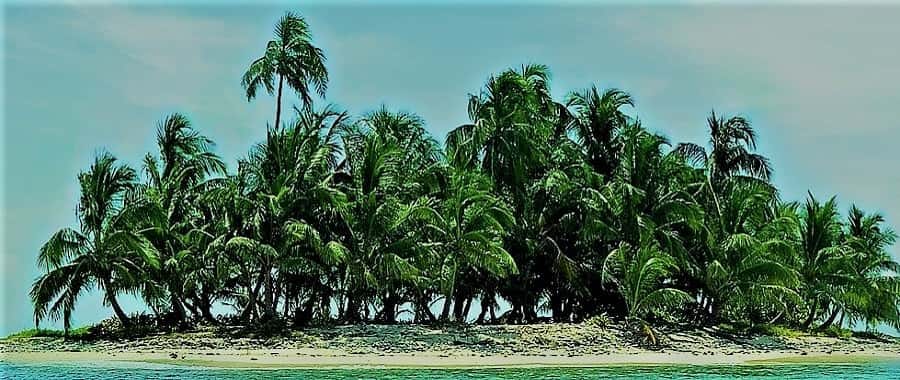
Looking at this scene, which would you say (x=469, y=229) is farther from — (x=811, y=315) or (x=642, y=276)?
(x=811, y=315)

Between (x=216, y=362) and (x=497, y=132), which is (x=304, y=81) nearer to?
(x=497, y=132)

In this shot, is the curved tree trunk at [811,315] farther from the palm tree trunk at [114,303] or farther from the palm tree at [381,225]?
the palm tree trunk at [114,303]

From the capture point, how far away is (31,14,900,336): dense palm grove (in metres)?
24.3

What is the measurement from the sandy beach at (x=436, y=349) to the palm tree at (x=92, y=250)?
1270 millimetres

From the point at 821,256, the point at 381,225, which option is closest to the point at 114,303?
the point at 381,225

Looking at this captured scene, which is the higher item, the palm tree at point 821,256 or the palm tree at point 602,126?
the palm tree at point 602,126

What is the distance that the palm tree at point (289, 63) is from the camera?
28.2m

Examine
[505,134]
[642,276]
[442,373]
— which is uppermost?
[505,134]

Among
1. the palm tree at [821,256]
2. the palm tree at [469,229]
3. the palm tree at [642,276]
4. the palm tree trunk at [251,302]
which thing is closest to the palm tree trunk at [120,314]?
the palm tree trunk at [251,302]

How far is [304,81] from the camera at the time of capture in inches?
1129

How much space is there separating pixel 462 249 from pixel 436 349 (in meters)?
2.77

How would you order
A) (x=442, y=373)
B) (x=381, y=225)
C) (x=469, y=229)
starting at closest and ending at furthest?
(x=442, y=373) → (x=381, y=225) → (x=469, y=229)

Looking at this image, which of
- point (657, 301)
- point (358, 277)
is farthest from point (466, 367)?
point (657, 301)

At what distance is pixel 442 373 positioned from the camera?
19234 millimetres
